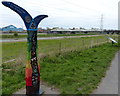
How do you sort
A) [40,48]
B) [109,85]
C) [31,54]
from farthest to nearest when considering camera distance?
[40,48]
[109,85]
[31,54]

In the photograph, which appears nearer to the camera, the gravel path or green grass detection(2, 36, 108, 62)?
the gravel path

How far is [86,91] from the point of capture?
13.1 ft

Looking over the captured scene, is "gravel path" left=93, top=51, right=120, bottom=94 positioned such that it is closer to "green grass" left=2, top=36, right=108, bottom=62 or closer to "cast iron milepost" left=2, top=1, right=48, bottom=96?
"cast iron milepost" left=2, top=1, right=48, bottom=96

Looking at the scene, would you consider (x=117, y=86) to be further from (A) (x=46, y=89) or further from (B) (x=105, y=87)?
(A) (x=46, y=89)

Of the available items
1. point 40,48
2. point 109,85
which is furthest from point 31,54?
point 40,48

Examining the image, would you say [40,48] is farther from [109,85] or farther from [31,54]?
[31,54]

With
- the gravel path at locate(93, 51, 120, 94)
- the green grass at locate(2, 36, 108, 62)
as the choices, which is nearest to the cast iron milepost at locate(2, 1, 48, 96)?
the gravel path at locate(93, 51, 120, 94)

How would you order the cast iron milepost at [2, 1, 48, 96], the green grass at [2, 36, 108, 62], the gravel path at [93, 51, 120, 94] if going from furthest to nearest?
the green grass at [2, 36, 108, 62], the gravel path at [93, 51, 120, 94], the cast iron milepost at [2, 1, 48, 96]

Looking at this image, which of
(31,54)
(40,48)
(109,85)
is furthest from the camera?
(40,48)

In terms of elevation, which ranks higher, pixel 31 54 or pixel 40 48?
pixel 31 54

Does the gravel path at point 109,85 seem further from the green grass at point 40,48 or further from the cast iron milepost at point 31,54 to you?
the green grass at point 40,48

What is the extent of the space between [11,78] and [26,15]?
2633mm

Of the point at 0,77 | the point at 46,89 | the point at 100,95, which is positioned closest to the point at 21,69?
the point at 0,77

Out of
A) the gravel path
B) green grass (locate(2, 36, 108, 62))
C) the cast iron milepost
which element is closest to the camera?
the cast iron milepost
